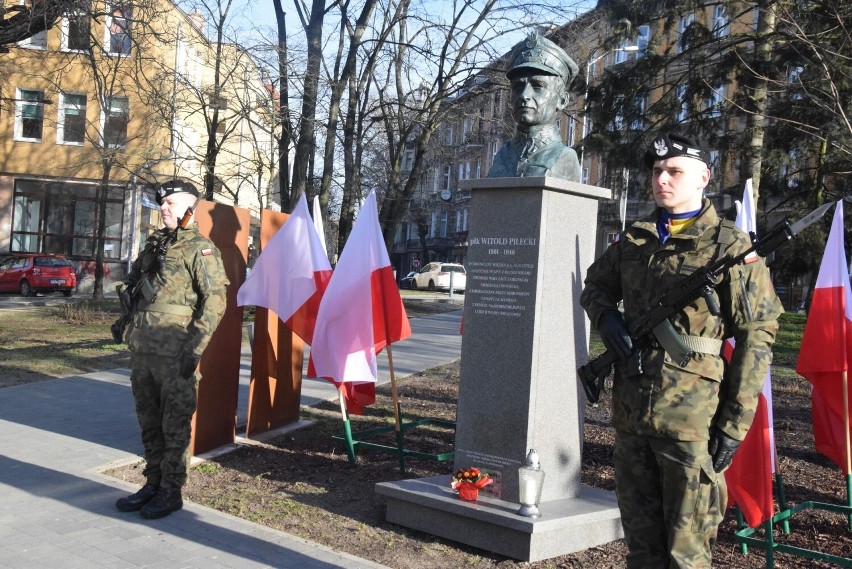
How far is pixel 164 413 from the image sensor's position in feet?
19.6

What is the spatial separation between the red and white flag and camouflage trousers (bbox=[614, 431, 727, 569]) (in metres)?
2.66

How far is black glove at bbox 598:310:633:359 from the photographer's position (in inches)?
143

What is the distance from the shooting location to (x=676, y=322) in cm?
359

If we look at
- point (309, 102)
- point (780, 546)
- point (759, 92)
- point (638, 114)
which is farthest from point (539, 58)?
point (309, 102)

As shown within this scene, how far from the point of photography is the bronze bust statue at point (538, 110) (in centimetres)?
583

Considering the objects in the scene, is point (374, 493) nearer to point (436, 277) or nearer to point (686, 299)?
point (686, 299)

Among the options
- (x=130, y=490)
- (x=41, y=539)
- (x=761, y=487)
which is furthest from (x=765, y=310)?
(x=130, y=490)

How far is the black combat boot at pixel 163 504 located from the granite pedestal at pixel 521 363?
1402 millimetres

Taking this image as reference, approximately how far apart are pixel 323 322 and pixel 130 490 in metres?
2.04

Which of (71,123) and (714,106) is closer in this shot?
(714,106)

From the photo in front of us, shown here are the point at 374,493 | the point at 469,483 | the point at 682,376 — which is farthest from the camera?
the point at 374,493

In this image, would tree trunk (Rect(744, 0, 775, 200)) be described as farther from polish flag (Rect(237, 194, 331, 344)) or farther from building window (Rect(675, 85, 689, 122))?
polish flag (Rect(237, 194, 331, 344))

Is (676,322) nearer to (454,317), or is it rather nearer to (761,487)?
(761,487)

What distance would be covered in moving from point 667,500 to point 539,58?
131 inches
